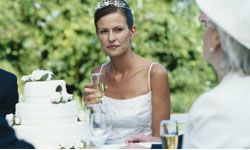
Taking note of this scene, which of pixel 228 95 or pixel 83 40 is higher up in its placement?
pixel 83 40

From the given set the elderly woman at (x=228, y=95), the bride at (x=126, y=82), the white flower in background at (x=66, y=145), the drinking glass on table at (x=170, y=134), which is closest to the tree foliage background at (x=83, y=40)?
the bride at (x=126, y=82)

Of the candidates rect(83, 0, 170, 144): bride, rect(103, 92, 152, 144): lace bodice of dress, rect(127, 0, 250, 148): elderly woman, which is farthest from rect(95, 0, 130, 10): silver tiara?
rect(127, 0, 250, 148): elderly woman

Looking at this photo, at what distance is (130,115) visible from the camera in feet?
12.7

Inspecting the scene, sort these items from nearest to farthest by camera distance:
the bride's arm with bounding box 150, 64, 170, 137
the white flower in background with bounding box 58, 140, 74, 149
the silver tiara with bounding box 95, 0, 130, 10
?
the white flower in background with bounding box 58, 140, 74, 149
the bride's arm with bounding box 150, 64, 170, 137
the silver tiara with bounding box 95, 0, 130, 10

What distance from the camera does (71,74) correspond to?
688 centimetres

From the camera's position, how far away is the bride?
12.4 ft

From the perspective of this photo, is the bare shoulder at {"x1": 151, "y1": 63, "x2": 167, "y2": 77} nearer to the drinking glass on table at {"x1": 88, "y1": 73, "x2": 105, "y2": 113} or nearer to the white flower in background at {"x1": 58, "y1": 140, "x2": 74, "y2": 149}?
the drinking glass on table at {"x1": 88, "y1": 73, "x2": 105, "y2": 113}

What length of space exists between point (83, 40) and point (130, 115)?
301 centimetres

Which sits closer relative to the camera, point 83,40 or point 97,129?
point 97,129

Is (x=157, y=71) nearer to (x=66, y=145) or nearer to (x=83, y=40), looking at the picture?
(x=66, y=145)

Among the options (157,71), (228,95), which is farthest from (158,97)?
(228,95)

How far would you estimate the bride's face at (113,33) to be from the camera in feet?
12.3

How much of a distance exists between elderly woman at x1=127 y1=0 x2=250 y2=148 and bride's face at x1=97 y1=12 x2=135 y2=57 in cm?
166

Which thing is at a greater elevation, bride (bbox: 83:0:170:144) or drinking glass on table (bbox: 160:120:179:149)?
bride (bbox: 83:0:170:144)
